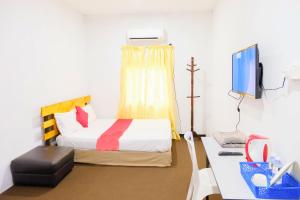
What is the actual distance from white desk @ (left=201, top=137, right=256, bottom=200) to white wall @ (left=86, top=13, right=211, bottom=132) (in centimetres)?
270

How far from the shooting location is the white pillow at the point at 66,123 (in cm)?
351

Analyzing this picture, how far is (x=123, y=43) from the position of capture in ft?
15.8

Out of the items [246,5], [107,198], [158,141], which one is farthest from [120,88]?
[246,5]

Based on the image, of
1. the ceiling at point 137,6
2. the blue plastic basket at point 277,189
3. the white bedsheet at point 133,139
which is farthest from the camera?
the ceiling at point 137,6

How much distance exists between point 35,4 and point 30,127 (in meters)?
1.78

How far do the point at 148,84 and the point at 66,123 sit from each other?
195 centimetres

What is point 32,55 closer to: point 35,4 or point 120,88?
point 35,4

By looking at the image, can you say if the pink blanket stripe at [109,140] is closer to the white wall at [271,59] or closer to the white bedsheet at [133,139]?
the white bedsheet at [133,139]

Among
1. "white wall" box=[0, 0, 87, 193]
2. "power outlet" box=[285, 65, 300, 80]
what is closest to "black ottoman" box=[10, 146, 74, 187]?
"white wall" box=[0, 0, 87, 193]

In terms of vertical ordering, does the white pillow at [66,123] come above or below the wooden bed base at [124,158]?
above

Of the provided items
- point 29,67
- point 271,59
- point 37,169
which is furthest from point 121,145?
point 271,59

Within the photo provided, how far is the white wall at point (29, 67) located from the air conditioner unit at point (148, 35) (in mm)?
1220

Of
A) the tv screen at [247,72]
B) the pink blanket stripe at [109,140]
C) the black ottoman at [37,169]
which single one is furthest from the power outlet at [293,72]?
the black ottoman at [37,169]

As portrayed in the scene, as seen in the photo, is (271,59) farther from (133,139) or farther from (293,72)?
(133,139)
